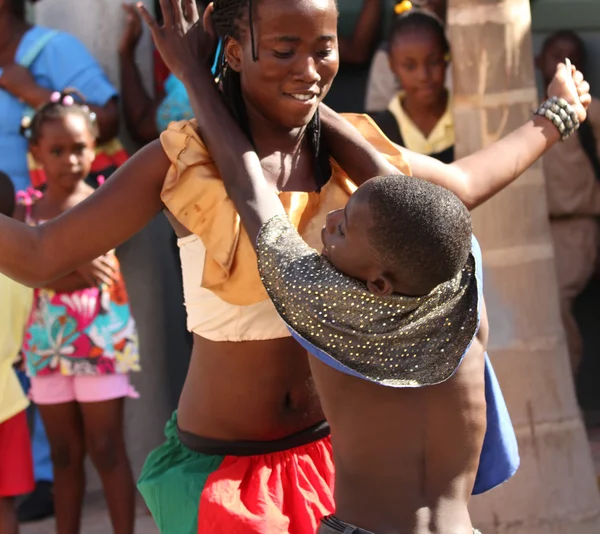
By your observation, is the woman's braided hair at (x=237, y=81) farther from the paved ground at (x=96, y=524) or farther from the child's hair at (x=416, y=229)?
the paved ground at (x=96, y=524)

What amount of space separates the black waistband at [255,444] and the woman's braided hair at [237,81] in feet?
1.92

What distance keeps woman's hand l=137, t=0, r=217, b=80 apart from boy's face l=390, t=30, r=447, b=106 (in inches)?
102

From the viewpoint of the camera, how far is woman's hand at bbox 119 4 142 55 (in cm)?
549

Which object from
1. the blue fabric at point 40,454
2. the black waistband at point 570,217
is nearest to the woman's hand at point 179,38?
the blue fabric at point 40,454

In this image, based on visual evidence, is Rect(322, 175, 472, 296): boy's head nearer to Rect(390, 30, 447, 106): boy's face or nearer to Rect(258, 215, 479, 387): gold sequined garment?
Rect(258, 215, 479, 387): gold sequined garment

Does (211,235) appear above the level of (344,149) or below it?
below

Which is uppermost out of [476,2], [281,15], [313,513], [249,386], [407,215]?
[476,2]

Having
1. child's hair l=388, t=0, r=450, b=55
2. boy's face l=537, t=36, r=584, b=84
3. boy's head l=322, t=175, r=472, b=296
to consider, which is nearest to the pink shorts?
child's hair l=388, t=0, r=450, b=55

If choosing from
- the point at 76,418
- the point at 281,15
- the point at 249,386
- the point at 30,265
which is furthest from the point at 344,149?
the point at 76,418

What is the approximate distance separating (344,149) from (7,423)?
8.23ft

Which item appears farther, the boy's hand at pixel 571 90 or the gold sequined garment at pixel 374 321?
the boy's hand at pixel 571 90

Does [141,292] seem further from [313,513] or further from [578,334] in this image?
[313,513]

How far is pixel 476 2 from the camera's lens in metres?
4.06

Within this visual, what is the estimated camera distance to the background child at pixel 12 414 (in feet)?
14.7
